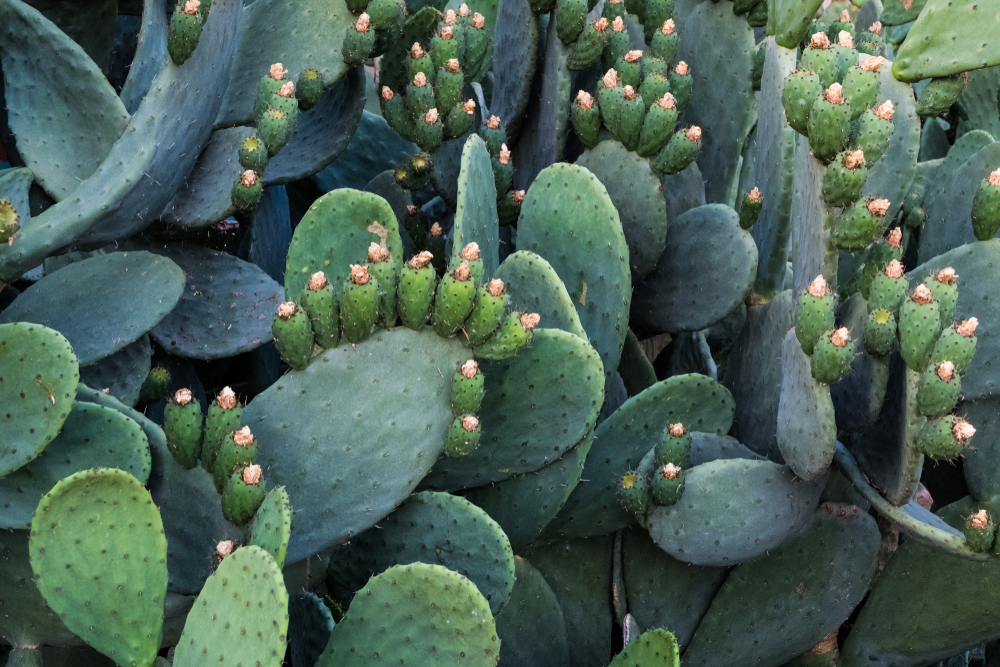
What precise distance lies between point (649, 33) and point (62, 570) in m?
1.64

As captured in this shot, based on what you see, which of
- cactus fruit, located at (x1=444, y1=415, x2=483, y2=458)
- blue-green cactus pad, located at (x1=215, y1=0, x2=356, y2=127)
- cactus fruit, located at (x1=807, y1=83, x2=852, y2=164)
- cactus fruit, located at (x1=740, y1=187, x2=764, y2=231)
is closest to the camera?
cactus fruit, located at (x1=444, y1=415, x2=483, y2=458)

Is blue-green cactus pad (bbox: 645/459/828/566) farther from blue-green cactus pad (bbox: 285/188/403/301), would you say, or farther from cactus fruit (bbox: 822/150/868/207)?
blue-green cactus pad (bbox: 285/188/403/301)

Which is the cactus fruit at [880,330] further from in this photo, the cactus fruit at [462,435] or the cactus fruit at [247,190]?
the cactus fruit at [247,190]

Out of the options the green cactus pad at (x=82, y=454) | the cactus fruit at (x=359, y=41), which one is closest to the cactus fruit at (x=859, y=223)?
the cactus fruit at (x=359, y=41)

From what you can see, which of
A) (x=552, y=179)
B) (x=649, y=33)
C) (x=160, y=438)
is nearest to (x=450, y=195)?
(x=552, y=179)

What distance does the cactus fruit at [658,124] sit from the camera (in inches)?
69.6

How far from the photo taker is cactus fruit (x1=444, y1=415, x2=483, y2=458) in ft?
4.42

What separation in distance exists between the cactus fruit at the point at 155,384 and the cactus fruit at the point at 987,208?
1.49 meters

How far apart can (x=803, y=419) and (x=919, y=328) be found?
239 millimetres

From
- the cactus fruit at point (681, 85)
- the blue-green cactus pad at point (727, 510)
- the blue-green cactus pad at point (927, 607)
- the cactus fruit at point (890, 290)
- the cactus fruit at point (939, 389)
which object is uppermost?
the cactus fruit at point (681, 85)

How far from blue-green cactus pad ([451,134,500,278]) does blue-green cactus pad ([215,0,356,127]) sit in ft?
1.12

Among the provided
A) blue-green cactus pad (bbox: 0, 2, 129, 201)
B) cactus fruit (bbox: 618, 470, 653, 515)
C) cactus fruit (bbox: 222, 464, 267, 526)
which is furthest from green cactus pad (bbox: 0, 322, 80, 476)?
cactus fruit (bbox: 618, 470, 653, 515)

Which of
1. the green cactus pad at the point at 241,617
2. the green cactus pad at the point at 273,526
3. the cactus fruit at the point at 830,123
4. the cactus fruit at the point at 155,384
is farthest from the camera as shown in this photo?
the cactus fruit at the point at 155,384

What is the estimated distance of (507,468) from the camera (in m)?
1.55
